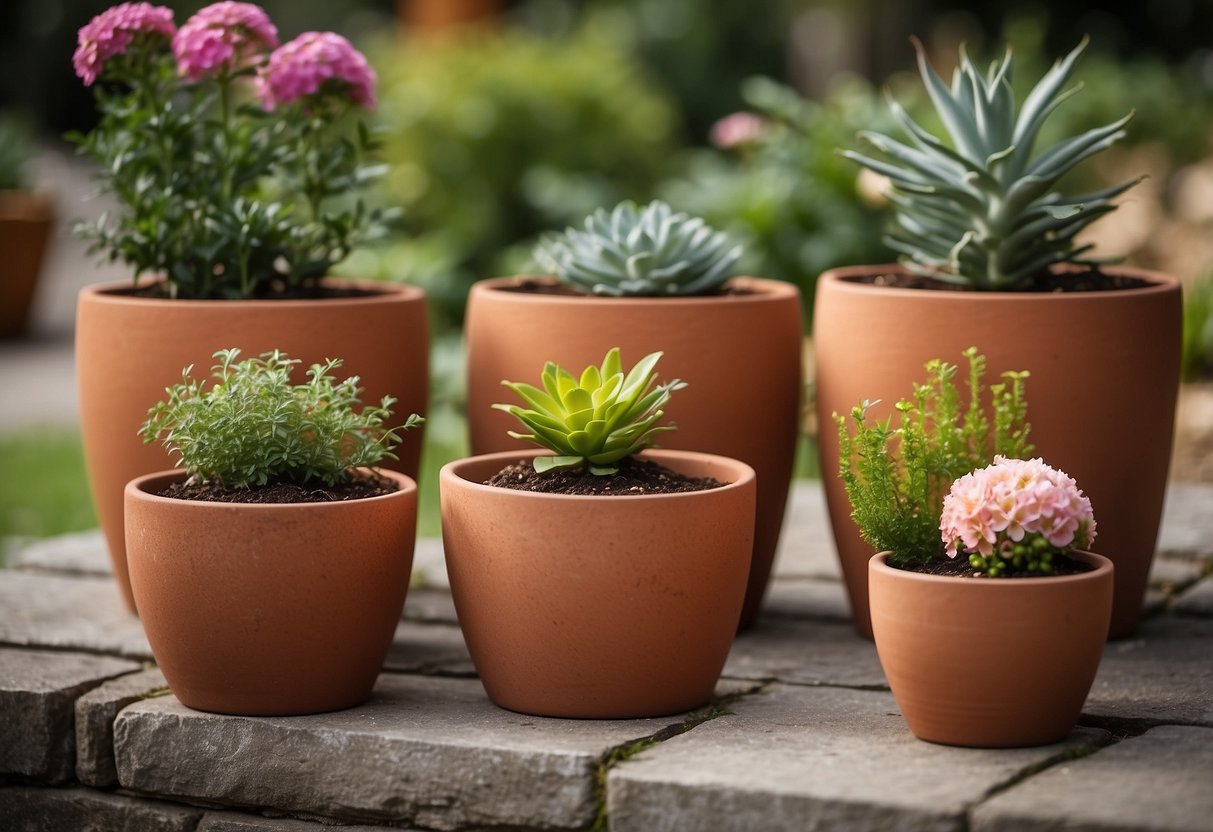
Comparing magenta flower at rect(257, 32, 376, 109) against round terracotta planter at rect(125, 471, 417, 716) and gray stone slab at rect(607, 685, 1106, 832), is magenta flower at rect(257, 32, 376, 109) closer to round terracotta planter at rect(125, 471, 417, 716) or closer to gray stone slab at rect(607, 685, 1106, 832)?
round terracotta planter at rect(125, 471, 417, 716)

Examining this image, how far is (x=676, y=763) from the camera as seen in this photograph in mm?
2434

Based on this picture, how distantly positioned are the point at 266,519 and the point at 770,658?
1090 mm

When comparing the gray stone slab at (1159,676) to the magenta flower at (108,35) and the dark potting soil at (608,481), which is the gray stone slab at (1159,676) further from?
the magenta flower at (108,35)

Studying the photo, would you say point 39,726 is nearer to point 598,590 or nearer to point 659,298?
point 598,590

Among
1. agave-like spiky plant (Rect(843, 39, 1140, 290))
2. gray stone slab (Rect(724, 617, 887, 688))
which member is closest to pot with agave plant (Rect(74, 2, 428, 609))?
gray stone slab (Rect(724, 617, 887, 688))

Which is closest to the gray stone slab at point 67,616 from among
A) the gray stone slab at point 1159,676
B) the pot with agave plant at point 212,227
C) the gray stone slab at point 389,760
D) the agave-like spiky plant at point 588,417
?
the pot with agave plant at point 212,227

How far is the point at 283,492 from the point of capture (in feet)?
9.04

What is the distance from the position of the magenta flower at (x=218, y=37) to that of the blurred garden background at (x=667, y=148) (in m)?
0.34

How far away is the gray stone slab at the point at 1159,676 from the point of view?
270 centimetres

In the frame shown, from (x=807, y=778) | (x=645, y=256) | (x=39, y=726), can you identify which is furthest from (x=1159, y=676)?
(x=39, y=726)

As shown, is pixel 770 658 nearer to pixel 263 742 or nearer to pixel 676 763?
pixel 676 763

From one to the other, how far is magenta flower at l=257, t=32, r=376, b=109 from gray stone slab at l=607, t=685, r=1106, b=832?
1570 millimetres

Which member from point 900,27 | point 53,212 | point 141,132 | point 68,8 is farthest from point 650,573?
point 68,8

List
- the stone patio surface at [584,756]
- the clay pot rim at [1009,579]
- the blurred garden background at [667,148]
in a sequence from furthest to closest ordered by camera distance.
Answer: the blurred garden background at [667,148], the clay pot rim at [1009,579], the stone patio surface at [584,756]
